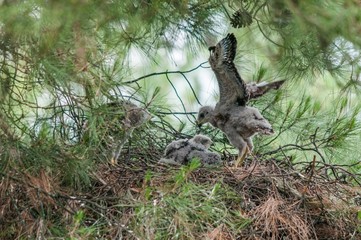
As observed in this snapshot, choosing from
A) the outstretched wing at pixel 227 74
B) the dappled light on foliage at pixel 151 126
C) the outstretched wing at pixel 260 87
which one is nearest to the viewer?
the dappled light on foliage at pixel 151 126

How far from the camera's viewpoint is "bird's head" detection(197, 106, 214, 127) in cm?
431

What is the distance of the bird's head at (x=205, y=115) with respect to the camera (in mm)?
4312

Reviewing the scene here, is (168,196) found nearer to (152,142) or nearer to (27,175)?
(27,175)

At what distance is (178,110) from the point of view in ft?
15.5

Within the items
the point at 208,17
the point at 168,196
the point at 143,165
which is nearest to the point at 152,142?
the point at 143,165

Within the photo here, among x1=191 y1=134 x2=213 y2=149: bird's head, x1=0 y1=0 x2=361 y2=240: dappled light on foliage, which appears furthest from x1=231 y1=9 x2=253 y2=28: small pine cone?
x1=191 y1=134 x2=213 y2=149: bird's head

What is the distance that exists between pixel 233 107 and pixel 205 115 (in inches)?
8.0

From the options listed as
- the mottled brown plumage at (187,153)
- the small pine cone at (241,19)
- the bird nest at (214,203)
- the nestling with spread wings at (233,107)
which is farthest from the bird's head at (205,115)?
the small pine cone at (241,19)

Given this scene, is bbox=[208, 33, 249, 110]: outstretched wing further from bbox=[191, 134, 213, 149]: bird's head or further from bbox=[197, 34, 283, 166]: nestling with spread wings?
bbox=[191, 134, 213, 149]: bird's head

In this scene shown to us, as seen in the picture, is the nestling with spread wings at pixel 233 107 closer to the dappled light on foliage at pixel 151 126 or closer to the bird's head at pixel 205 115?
the bird's head at pixel 205 115

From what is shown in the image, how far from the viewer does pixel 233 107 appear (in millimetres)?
4172

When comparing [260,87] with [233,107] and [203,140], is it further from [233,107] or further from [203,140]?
[203,140]

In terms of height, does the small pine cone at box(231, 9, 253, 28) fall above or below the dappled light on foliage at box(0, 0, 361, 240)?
above

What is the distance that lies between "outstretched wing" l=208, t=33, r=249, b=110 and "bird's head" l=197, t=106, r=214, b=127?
67 millimetres
